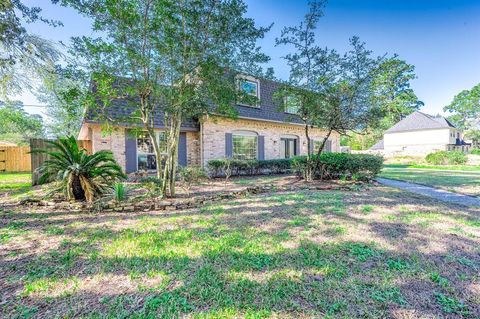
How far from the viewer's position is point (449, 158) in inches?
727

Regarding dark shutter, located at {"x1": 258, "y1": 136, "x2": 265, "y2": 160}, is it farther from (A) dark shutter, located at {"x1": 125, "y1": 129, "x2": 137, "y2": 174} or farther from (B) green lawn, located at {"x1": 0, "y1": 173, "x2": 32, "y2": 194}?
(B) green lawn, located at {"x1": 0, "y1": 173, "x2": 32, "y2": 194}

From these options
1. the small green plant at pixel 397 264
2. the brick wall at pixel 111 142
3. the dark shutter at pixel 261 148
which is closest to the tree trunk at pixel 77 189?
the brick wall at pixel 111 142

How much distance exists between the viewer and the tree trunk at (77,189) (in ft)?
16.5

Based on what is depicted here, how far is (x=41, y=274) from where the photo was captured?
2225mm

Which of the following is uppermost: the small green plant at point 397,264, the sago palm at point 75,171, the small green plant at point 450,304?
the sago palm at point 75,171

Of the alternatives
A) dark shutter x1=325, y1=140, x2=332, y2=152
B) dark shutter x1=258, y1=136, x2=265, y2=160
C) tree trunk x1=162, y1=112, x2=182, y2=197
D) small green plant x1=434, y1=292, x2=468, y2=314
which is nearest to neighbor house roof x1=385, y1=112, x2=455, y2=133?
dark shutter x1=325, y1=140, x2=332, y2=152

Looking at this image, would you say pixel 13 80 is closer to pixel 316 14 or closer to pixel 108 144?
pixel 108 144

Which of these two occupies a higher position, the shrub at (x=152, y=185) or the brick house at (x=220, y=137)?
the brick house at (x=220, y=137)

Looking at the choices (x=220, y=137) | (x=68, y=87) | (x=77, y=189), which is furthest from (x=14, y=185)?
(x=220, y=137)

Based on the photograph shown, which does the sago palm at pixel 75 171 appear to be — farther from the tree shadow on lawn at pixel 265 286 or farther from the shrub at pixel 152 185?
the tree shadow on lawn at pixel 265 286

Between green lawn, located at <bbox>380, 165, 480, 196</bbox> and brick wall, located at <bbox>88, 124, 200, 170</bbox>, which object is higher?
brick wall, located at <bbox>88, 124, 200, 170</bbox>

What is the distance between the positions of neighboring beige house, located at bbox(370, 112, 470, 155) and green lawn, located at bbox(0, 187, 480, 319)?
32494 millimetres

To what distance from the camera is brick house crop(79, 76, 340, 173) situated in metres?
8.76

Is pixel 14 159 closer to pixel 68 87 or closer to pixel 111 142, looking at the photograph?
pixel 111 142
